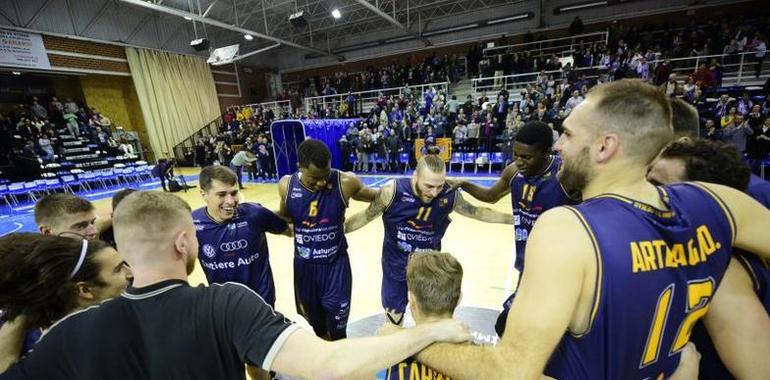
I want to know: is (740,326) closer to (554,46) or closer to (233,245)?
(233,245)

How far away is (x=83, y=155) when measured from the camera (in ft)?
57.3

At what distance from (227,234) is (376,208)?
1468 millimetres

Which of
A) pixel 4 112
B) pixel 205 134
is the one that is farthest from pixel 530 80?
pixel 4 112

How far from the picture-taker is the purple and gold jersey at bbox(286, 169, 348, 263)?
131 inches

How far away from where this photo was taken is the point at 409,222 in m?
3.46

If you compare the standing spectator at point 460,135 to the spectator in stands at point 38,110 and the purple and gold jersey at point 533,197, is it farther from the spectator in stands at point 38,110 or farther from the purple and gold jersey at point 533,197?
the spectator in stands at point 38,110

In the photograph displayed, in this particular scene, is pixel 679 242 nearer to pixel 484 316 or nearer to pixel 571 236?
pixel 571 236

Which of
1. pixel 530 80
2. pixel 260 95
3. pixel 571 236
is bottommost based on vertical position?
pixel 571 236

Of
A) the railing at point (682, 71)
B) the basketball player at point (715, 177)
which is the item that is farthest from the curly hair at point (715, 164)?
the railing at point (682, 71)

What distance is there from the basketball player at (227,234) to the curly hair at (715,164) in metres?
2.94

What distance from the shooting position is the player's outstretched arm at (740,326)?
4.34ft

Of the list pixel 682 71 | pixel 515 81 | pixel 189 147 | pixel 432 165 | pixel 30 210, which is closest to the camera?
pixel 432 165

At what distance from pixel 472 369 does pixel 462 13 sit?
26388 mm

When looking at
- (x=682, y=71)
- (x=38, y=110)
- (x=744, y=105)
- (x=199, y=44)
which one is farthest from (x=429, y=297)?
(x=38, y=110)
